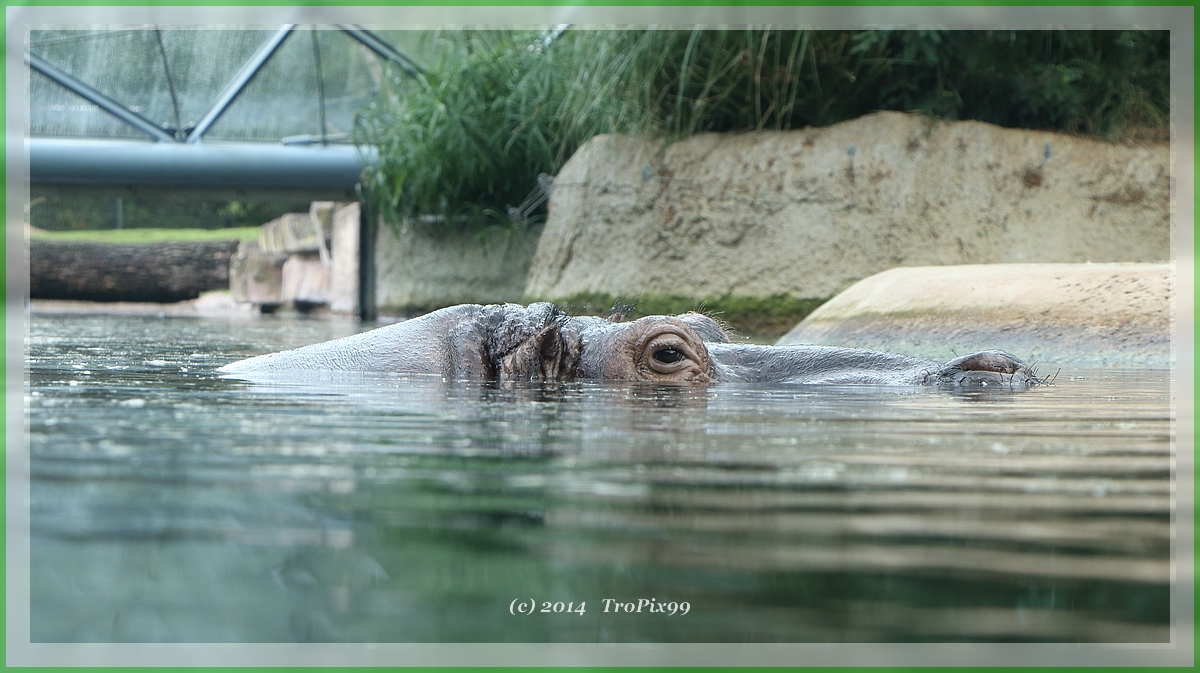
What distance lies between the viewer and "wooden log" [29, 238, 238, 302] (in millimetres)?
18016

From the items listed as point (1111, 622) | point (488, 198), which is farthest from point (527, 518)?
point (488, 198)

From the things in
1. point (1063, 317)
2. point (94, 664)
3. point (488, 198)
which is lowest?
point (94, 664)

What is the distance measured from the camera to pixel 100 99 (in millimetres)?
12891

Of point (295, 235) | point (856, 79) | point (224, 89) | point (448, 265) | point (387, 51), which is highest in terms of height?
point (387, 51)

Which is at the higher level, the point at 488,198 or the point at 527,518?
the point at 488,198

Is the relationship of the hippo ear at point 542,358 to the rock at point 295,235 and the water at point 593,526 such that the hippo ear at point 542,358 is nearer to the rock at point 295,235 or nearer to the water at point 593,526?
the water at point 593,526

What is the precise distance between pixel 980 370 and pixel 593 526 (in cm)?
275

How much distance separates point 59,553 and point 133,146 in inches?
508

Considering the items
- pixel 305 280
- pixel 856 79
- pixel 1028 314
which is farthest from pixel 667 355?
pixel 305 280

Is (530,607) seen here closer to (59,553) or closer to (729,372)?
(59,553)

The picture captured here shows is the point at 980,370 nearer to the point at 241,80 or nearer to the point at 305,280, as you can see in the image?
the point at 241,80

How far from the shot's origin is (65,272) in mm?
18062

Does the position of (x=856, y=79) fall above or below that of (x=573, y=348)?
above

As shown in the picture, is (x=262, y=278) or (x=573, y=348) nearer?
(x=573, y=348)
